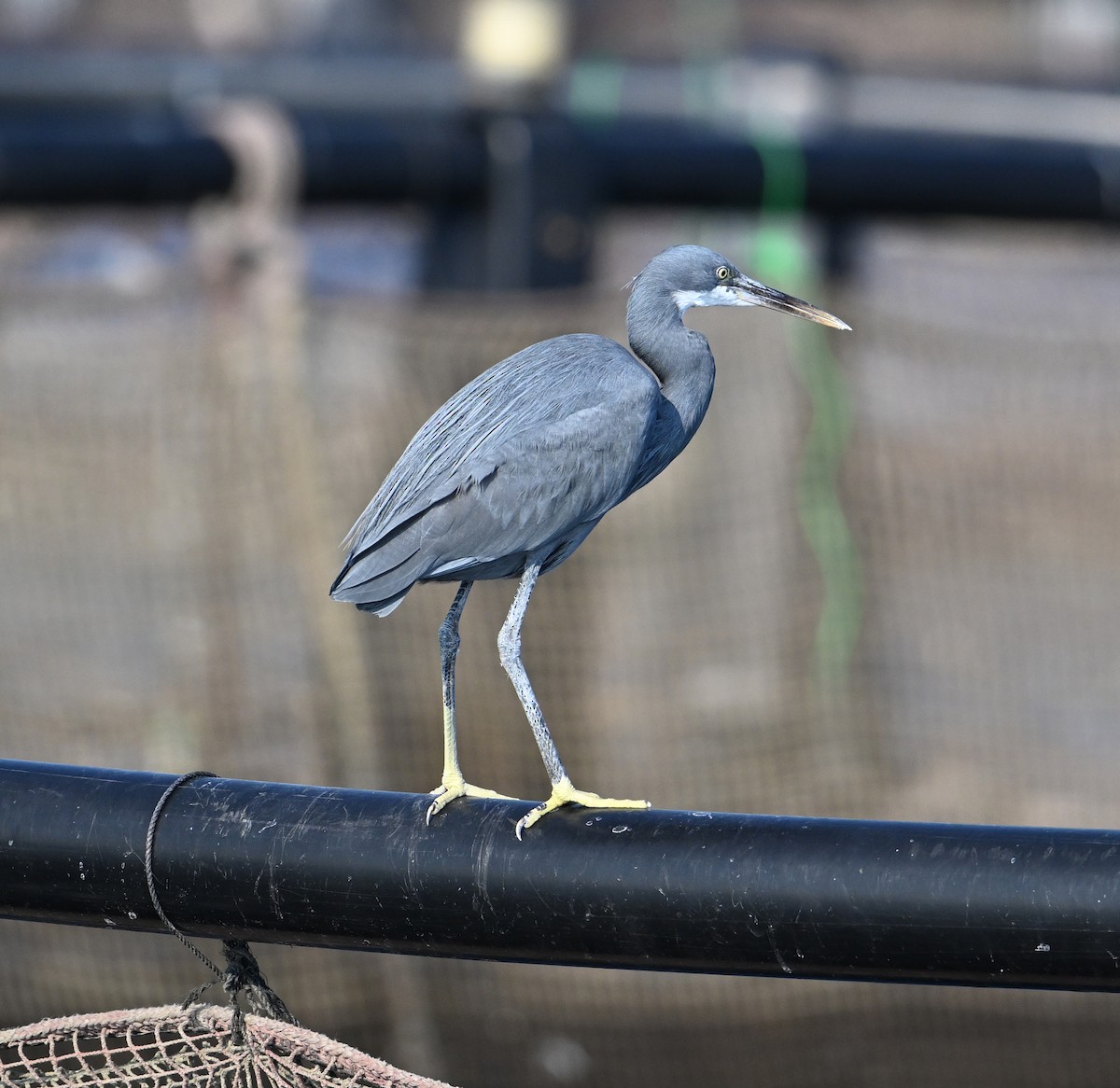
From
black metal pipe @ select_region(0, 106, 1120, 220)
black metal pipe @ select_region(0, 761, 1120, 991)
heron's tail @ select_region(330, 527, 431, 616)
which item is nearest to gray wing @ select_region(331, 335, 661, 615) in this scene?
heron's tail @ select_region(330, 527, 431, 616)

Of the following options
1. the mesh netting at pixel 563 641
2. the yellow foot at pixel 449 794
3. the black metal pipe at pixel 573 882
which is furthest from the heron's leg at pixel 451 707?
the mesh netting at pixel 563 641

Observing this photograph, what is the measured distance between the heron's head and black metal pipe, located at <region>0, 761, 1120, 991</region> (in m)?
0.88

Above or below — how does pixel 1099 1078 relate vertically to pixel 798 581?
below

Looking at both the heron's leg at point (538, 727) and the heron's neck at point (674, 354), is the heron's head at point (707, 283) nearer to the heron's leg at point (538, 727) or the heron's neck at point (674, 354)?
the heron's neck at point (674, 354)

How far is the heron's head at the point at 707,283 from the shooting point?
2291 mm

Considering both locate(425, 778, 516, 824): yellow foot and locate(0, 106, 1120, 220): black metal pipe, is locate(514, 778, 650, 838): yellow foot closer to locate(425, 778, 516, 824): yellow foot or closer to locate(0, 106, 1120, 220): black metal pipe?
locate(425, 778, 516, 824): yellow foot

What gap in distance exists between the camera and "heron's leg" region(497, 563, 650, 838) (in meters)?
1.88

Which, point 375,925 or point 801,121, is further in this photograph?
point 801,121

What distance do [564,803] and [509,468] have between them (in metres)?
0.53

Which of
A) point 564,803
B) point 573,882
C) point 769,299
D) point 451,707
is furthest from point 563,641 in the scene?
point 573,882

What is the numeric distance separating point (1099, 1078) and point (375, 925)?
3.86m

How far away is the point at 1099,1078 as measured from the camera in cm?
487

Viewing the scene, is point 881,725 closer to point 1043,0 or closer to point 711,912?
point 711,912

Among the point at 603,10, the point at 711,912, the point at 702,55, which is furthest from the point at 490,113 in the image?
the point at 603,10
